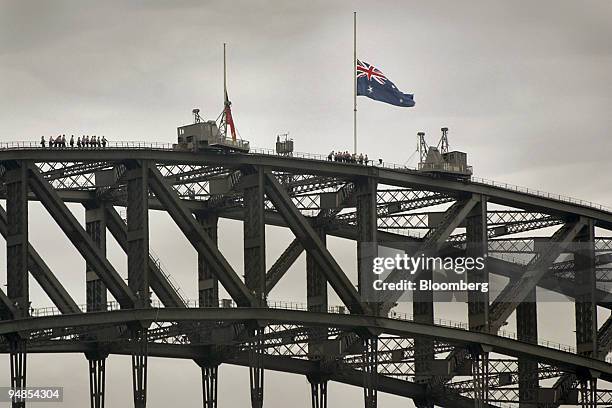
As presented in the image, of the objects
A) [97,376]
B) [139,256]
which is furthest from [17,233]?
[97,376]

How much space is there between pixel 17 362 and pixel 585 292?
200 ft

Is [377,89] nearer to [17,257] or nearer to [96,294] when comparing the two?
[96,294]

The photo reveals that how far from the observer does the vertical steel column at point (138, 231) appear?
14850 centimetres

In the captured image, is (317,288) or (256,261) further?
(317,288)

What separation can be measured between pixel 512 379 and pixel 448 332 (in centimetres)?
1946

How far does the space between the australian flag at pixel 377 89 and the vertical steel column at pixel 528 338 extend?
25943 mm

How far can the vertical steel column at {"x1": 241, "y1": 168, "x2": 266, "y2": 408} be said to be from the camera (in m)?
154

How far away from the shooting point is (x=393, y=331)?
15950 centimetres

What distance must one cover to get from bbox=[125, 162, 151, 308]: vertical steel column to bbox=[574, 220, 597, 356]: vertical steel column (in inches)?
1885

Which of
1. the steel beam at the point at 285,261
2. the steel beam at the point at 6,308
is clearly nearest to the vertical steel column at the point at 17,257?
the steel beam at the point at 6,308

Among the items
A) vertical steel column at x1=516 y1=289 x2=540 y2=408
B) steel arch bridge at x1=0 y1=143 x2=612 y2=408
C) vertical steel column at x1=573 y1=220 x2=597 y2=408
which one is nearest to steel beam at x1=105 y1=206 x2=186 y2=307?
steel arch bridge at x1=0 y1=143 x2=612 y2=408

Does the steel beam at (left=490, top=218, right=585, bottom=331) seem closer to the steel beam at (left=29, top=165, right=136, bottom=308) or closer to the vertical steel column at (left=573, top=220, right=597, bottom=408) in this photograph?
the vertical steel column at (left=573, top=220, right=597, bottom=408)

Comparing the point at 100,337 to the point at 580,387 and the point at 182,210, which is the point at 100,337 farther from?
the point at 580,387

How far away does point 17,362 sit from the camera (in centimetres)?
14238
